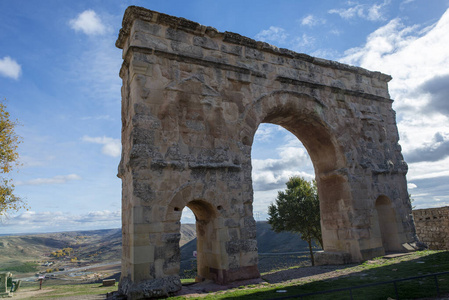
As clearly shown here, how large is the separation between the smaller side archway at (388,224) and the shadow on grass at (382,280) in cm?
184

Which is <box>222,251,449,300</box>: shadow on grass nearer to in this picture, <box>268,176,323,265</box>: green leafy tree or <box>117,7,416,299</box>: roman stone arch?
<box>117,7,416,299</box>: roman stone arch

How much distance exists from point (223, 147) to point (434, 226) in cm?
1174

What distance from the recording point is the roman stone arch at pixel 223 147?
6.88m

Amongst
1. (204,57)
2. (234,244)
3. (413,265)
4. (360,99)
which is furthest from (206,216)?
(360,99)

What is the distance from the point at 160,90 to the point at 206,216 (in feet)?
11.5

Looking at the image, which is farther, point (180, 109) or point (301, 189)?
point (301, 189)

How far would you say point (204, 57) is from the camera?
27.5ft

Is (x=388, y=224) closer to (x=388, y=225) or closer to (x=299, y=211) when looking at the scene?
(x=388, y=225)

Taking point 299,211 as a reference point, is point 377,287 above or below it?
below

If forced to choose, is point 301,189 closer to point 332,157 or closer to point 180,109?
point 332,157

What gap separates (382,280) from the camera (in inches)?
263

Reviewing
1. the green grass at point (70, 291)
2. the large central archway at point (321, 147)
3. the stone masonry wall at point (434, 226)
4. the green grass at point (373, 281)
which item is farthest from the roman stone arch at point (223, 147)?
the green grass at point (70, 291)

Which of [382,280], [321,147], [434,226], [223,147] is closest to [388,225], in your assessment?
[321,147]

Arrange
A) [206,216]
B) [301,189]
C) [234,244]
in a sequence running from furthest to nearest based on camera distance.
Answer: [301,189] < [206,216] < [234,244]
